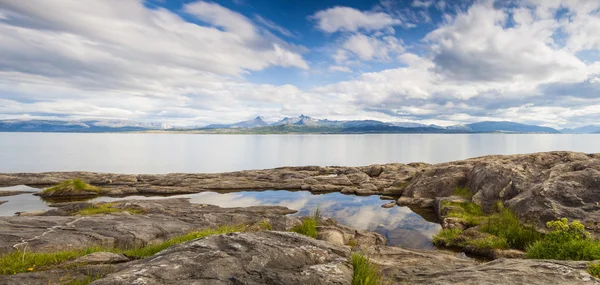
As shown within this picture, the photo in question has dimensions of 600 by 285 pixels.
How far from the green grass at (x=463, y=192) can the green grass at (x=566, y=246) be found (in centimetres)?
2198

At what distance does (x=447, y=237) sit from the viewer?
24.5 m

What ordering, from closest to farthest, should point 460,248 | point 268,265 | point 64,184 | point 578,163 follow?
point 268,265 < point 460,248 < point 578,163 < point 64,184

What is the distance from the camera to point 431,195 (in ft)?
134

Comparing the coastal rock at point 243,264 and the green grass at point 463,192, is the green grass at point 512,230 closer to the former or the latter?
the green grass at point 463,192

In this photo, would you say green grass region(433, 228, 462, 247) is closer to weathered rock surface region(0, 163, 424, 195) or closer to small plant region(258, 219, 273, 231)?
small plant region(258, 219, 273, 231)

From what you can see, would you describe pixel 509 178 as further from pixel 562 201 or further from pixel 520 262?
pixel 520 262

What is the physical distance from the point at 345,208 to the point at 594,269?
32.7 meters

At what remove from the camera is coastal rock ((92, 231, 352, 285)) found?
746 cm

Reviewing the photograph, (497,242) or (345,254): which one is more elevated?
(345,254)

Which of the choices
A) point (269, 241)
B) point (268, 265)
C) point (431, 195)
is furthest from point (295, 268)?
point (431, 195)

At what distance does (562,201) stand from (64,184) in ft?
218

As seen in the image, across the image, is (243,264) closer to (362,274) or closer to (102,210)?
(362,274)

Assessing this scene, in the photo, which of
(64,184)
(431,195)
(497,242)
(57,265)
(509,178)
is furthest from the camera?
(64,184)

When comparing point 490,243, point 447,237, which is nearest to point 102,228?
point 447,237
